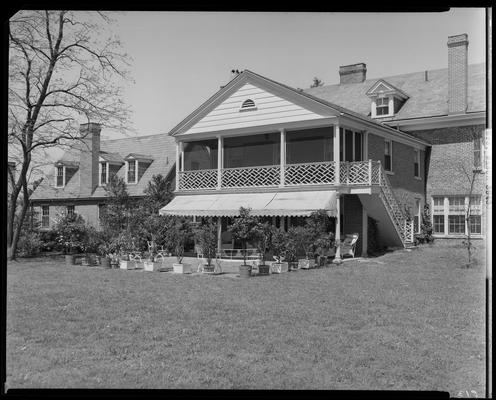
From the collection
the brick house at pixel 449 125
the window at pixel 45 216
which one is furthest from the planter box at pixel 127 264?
the window at pixel 45 216

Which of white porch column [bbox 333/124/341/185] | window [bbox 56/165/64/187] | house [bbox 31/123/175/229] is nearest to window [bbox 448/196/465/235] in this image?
white porch column [bbox 333/124/341/185]

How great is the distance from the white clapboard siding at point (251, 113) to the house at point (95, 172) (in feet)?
18.6

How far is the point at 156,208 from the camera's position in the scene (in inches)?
951

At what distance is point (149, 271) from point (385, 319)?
978 cm

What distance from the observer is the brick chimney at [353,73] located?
3127cm

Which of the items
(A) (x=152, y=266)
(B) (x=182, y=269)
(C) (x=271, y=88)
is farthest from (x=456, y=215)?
(A) (x=152, y=266)

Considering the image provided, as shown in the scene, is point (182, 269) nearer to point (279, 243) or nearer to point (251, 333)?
point (279, 243)

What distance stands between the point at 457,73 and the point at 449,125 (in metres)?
2.59

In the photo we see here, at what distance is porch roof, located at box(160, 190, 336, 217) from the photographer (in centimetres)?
1936

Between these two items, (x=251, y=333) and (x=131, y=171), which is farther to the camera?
(x=131, y=171)

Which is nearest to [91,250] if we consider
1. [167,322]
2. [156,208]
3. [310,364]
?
[156,208]

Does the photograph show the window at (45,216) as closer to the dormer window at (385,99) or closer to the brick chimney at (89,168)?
the brick chimney at (89,168)

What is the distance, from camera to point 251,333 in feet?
27.8
